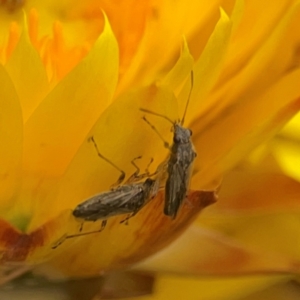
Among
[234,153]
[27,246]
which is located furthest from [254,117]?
[27,246]

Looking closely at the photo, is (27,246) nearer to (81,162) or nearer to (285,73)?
(81,162)

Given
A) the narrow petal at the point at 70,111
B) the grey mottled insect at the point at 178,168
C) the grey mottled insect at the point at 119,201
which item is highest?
the narrow petal at the point at 70,111

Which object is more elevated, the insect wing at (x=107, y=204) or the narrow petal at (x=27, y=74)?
the narrow petal at (x=27, y=74)

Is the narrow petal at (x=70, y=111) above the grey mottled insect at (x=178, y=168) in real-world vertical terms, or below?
above

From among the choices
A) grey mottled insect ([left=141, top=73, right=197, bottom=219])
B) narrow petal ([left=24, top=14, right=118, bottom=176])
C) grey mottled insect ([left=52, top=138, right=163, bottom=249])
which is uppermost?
narrow petal ([left=24, top=14, right=118, bottom=176])

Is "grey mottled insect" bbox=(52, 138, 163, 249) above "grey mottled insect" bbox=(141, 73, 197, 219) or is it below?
below
